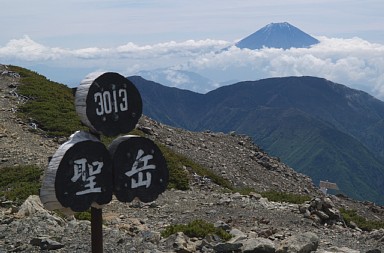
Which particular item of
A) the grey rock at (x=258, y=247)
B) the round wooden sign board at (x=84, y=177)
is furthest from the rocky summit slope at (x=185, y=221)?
the round wooden sign board at (x=84, y=177)

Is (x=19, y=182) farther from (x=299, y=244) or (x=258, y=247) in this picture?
(x=299, y=244)

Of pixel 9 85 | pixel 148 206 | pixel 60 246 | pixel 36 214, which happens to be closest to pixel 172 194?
pixel 148 206

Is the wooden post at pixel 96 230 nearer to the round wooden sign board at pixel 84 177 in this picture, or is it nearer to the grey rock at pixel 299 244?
the round wooden sign board at pixel 84 177

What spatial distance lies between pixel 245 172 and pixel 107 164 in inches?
1340

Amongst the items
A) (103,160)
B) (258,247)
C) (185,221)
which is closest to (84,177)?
(103,160)

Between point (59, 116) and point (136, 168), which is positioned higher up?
point (136, 168)

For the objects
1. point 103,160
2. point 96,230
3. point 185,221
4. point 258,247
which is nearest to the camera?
point 103,160

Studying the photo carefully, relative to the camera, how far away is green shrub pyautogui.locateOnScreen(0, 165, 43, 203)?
67.9ft

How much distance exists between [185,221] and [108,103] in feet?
36.3

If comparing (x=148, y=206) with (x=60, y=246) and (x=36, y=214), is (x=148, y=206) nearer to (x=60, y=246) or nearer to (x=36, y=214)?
(x=36, y=214)

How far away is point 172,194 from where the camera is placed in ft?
81.6

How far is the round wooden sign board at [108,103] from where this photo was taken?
8.11 metres

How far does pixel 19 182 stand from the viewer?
76.1ft

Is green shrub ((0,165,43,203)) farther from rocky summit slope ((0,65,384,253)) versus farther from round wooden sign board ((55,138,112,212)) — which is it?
round wooden sign board ((55,138,112,212))
